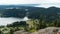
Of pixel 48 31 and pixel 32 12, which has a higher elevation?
pixel 32 12

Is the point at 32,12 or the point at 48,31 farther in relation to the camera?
the point at 32,12

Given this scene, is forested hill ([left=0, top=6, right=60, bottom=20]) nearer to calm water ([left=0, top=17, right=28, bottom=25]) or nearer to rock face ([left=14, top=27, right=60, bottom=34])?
calm water ([left=0, top=17, right=28, bottom=25])

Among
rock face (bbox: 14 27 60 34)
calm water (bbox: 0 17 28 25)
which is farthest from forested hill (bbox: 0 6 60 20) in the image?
rock face (bbox: 14 27 60 34)

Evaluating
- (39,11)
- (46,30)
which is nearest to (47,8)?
(39,11)

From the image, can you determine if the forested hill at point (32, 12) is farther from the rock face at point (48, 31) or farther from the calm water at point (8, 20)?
the rock face at point (48, 31)

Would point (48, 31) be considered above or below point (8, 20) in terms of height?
below

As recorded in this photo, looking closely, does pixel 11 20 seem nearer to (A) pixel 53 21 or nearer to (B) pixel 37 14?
(B) pixel 37 14

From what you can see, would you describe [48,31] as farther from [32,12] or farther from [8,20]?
[8,20]

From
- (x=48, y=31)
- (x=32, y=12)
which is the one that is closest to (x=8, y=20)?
(x=32, y=12)
